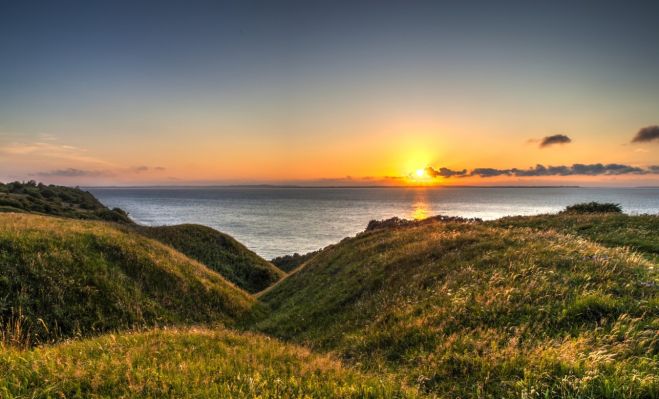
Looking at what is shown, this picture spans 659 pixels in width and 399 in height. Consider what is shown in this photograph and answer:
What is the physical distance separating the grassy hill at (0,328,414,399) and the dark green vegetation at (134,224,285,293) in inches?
1262

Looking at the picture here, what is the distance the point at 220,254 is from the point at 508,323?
39081 mm

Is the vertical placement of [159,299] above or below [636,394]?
below

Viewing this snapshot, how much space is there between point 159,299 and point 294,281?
503 inches

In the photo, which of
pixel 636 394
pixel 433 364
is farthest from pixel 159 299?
pixel 636 394

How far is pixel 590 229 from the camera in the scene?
69.0 feet

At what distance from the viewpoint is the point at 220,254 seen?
42.2 metres

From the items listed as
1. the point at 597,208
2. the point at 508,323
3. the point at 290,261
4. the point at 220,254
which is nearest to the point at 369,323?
the point at 508,323

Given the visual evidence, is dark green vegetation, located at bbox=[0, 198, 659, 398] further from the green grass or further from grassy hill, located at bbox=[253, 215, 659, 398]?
the green grass

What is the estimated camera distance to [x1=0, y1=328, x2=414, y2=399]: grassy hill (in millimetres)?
5183

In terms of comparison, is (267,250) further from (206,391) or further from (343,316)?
(206,391)

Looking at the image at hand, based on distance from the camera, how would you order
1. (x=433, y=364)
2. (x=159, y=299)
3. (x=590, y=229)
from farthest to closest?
1. (x=590, y=229)
2. (x=159, y=299)
3. (x=433, y=364)

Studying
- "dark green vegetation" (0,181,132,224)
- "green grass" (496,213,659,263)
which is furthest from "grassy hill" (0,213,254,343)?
"dark green vegetation" (0,181,132,224)

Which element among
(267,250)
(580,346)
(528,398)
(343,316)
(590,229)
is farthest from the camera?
(267,250)

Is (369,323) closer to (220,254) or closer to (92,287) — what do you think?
(92,287)
